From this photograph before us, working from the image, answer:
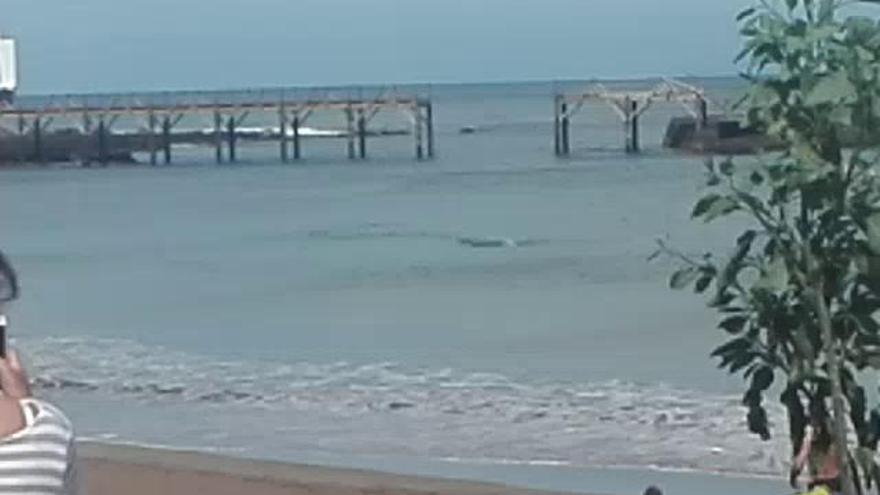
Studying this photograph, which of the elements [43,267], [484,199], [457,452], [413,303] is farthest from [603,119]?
[457,452]

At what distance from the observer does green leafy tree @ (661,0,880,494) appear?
4520 millimetres

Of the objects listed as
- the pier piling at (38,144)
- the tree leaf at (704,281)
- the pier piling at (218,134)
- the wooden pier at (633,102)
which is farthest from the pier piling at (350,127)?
the tree leaf at (704,281)

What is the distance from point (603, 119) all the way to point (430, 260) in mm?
86033

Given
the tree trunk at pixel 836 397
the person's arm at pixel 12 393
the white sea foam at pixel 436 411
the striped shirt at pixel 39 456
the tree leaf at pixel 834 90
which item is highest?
the tree leaf at pixel 834 90

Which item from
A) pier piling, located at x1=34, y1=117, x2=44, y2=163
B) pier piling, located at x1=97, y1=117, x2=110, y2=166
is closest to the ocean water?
pier piling, located at x1=34, y1=117, x2=44, y2=163

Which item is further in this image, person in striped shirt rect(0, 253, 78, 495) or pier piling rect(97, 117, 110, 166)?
pier piling rect(97, 117, 110, 166)

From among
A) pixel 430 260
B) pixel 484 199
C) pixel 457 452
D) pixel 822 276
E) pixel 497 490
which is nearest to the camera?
pixel 822 276

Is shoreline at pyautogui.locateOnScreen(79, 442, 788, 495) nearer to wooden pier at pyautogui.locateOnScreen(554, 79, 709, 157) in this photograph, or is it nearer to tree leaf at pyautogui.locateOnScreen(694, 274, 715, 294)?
tree leaf at pyautogui.locateOnScreen(694, 274, 715, 294)

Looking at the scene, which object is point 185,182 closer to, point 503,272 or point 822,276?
point 503,272

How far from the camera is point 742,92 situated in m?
4.67

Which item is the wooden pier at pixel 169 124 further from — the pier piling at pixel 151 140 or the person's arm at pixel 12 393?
the person's arm at pixel 12 393

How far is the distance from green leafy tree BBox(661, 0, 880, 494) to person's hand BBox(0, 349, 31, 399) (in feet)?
6.27

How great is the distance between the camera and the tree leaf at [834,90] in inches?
176

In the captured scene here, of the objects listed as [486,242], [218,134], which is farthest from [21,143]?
[486,242]
